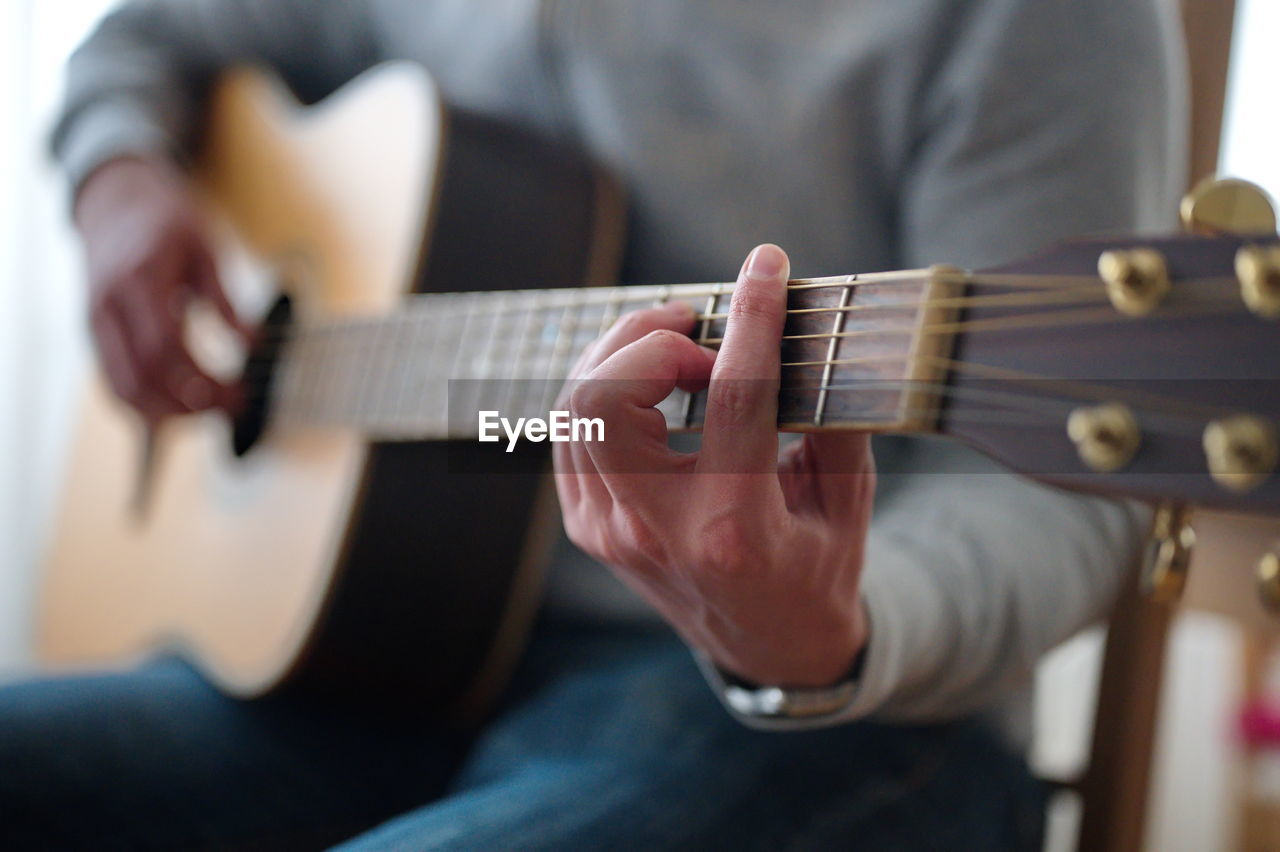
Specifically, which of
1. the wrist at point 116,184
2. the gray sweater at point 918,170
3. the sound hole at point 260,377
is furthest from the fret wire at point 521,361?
the wrist at point 116,184

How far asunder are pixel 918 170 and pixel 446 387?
0.29m

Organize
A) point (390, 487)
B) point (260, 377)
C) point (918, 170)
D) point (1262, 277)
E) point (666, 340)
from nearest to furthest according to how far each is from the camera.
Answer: point (1262, 277) < point (666, 340) < point (918, 170) < point (390, 487) < point (260, 377)

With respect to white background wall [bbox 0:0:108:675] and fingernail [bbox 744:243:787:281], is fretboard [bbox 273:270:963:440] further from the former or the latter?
white background wall [bbox 0:0:108:675]

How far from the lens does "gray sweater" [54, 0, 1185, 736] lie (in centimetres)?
53

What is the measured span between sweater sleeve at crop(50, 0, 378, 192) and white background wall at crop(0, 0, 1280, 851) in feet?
0.76

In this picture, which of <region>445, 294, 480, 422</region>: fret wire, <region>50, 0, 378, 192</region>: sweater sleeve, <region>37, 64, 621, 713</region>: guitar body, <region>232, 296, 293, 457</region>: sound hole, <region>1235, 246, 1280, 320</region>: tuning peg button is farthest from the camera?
<region>50, 0, 378, 192</region>: sweater sleeve

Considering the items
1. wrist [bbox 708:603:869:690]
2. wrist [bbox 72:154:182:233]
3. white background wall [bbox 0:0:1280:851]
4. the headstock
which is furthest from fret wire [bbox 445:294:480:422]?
white background wall [bbox 0:0:1280:851]

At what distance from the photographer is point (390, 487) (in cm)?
69

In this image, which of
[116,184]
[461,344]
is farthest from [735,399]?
[116,184]

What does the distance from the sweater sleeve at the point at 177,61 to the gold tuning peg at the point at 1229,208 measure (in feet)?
2.76

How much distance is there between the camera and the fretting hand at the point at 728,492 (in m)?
0.36

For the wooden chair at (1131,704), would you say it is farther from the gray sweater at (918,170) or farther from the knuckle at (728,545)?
the knuckle at (728,545)

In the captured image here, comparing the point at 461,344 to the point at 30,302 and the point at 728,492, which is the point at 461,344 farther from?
the point at 30,302

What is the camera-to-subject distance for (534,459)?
27.6 inches
